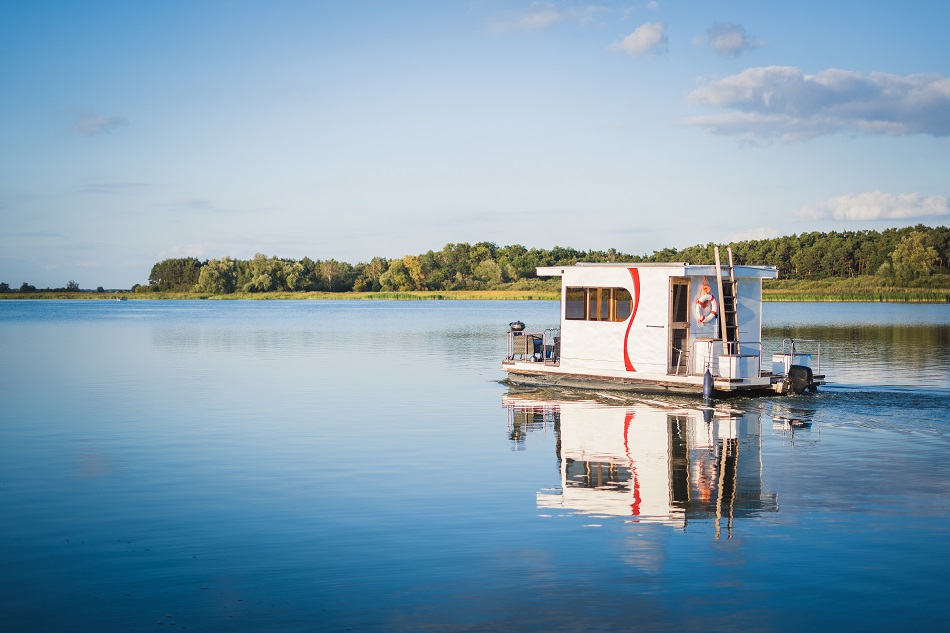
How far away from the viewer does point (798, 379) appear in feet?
81.6

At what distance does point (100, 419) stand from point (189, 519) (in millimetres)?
11543

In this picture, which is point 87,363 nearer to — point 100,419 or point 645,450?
point 100,419

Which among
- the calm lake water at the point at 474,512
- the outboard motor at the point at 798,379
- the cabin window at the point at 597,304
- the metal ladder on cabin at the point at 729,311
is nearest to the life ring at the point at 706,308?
the metal ladder on cabin at the point at 729,311

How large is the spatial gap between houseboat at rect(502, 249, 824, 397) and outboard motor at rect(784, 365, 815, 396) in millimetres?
26

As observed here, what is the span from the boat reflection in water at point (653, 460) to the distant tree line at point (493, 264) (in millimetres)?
134953

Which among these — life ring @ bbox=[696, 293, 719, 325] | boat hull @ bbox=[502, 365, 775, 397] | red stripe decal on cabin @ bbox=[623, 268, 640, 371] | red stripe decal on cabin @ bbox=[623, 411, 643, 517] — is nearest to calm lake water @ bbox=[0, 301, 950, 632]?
red stripe decal on cabin @ bbox=[623, 411, 643, 517]

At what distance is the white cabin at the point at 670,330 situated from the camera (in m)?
24.5

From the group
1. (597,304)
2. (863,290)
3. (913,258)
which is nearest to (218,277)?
(863,290)

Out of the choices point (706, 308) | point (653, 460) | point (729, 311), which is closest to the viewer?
point (653, 460)

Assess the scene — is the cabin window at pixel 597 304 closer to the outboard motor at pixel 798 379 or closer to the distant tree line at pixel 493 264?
the outboard motor at pixel 798 379

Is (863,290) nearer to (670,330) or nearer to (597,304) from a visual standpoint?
(597,304)

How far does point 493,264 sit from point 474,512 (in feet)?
523

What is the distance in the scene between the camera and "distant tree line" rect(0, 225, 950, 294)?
163 meters

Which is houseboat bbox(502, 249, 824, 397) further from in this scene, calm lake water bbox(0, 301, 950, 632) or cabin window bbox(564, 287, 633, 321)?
calm lake water bbox(0, 301, 950, 632)
